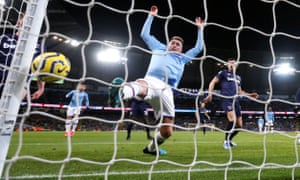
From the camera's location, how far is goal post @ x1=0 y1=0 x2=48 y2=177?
1.54 m

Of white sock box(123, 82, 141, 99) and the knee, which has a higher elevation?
white sock box(123, 82, 141, 99)

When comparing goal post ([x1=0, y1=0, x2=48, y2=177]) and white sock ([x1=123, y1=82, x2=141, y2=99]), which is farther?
white sock ([x1=123, y1=82, x2=141, y2=99])

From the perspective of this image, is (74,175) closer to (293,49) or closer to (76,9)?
(76,9)

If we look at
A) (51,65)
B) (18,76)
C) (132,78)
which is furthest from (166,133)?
(132,78)

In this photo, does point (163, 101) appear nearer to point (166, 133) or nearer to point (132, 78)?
point (166, 133)

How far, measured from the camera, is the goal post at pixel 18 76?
1535mm

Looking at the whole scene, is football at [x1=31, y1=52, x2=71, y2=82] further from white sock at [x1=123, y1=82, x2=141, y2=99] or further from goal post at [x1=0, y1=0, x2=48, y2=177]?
white sock at [x1=123, y1=82, x2=141, y2=99]

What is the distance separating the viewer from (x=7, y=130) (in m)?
1.56

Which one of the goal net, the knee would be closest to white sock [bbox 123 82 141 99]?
the goal net

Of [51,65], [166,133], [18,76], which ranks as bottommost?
[166,133]

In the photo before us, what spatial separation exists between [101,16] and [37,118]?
6.46 meters

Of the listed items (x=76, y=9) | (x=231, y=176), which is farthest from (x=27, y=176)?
(x=76, y=9)

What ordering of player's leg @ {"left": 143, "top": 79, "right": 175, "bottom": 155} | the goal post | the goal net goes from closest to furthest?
the goal post
the goal net
player's leg @ {"left": 143, "top": 79, "right": 175, "bottom": 155}

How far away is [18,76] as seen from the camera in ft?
5.02
